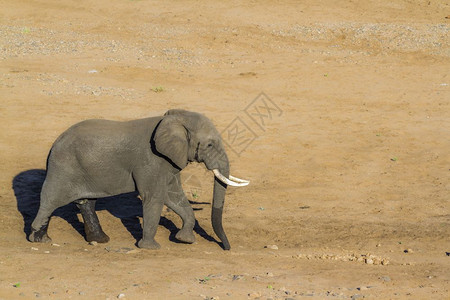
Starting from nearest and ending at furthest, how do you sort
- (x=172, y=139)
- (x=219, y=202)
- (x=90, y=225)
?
(x=172, y=139), (x=219, y=202), (x=90, y=225)

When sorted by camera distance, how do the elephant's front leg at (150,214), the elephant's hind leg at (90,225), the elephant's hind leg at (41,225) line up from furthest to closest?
the elephant's hind leg at (90,225) → the elephant's hind leg at (41,225) → the elephant's front leg at (150,214)

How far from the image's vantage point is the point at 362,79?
2164cm

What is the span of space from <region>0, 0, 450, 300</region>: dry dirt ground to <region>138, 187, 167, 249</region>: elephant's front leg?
0.30 metres

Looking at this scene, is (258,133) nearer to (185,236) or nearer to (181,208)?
(181,208)

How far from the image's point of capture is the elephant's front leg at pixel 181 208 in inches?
431

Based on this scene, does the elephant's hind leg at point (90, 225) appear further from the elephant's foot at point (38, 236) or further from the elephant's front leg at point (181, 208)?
the elephant's front leg at point (181, 208)

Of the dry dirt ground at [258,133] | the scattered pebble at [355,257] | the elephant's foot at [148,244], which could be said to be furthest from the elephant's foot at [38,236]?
the scattered pebble at [355,257]

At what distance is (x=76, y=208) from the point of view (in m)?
12.7

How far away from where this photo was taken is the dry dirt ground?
30.2 ft

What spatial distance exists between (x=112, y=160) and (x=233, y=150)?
5.78m

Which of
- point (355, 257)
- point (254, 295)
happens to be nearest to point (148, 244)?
point (254, 295)

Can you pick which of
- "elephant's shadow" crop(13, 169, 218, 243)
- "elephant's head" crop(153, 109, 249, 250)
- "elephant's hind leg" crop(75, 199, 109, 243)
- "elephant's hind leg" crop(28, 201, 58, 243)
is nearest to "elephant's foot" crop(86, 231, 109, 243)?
"elephant's hind leg" crop(75, 199, 109, 243)

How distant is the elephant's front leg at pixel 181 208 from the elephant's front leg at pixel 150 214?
13.2 inches

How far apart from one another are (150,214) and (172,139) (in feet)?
4.21
